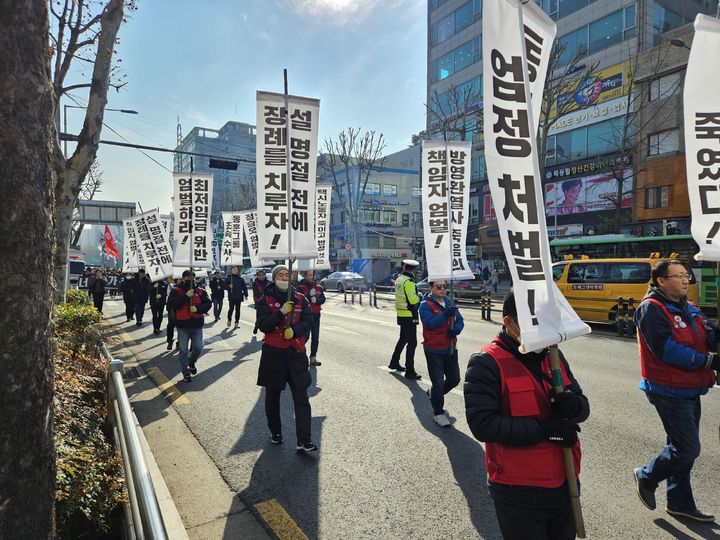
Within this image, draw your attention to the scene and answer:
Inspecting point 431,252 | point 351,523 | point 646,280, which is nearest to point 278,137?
point 431,252

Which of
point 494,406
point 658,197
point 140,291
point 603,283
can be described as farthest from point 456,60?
point 494,406

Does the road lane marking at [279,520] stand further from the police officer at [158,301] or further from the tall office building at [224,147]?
the tall office building at [224,147]

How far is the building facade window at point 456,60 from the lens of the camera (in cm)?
3650

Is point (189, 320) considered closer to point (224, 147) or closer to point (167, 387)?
point (167, 387)

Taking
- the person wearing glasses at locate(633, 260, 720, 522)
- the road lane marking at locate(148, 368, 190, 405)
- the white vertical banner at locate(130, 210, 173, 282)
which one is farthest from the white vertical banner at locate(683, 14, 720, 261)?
the white vertical banner at locate(130, 210, 173, 282)

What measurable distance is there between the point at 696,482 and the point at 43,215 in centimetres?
510

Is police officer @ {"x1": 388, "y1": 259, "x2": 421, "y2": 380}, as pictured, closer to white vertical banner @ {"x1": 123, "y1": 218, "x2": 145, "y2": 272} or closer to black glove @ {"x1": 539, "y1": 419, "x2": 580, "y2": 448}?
black glove @ {"x1": 539, "y1": 419, "x2": 580, "y2": 448}

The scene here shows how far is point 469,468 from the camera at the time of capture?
169 inches

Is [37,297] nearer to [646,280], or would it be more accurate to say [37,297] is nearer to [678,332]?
[678,332]

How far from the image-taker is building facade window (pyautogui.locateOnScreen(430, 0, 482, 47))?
36528mm

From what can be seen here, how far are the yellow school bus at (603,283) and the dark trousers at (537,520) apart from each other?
12.0 meters

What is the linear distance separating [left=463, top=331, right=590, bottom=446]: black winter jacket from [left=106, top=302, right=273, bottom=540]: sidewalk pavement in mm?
2073

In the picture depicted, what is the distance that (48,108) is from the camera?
74.5 inches

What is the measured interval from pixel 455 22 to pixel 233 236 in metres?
32.7
